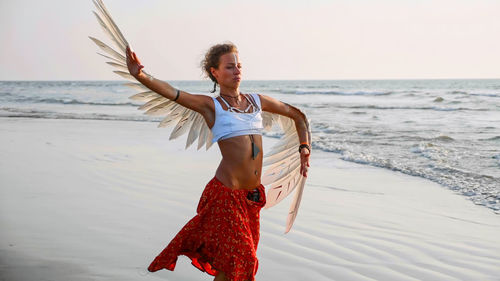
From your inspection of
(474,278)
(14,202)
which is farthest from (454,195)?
(14,202)

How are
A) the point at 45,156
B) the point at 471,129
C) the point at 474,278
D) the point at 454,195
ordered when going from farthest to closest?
the point at 471,129, the point at 45,156, the point at 454,195, the point at 474,278

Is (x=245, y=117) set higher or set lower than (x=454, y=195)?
higher

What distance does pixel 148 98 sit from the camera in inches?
134

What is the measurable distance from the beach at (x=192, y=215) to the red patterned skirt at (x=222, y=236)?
2.63ft

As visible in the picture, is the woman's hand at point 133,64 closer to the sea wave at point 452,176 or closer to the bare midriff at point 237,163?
the bare midriff at point 237,163


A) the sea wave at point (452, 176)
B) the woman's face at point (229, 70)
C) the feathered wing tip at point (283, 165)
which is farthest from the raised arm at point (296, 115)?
the sea wave at point (452, 176)

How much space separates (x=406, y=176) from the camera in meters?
7.55

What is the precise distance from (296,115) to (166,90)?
41.4 inches

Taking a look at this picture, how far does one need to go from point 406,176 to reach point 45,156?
5.46 meters

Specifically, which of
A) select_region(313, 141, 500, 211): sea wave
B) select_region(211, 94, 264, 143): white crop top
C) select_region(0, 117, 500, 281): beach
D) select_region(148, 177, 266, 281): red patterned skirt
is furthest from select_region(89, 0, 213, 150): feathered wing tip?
select_region(313, 141, 500, 211): sea wave

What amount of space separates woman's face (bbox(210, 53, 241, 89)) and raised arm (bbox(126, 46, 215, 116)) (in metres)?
0.16

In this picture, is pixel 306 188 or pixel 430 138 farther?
pixel 430 138

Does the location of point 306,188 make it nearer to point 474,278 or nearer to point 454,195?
point 454,195

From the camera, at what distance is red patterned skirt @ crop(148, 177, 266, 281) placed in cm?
287
